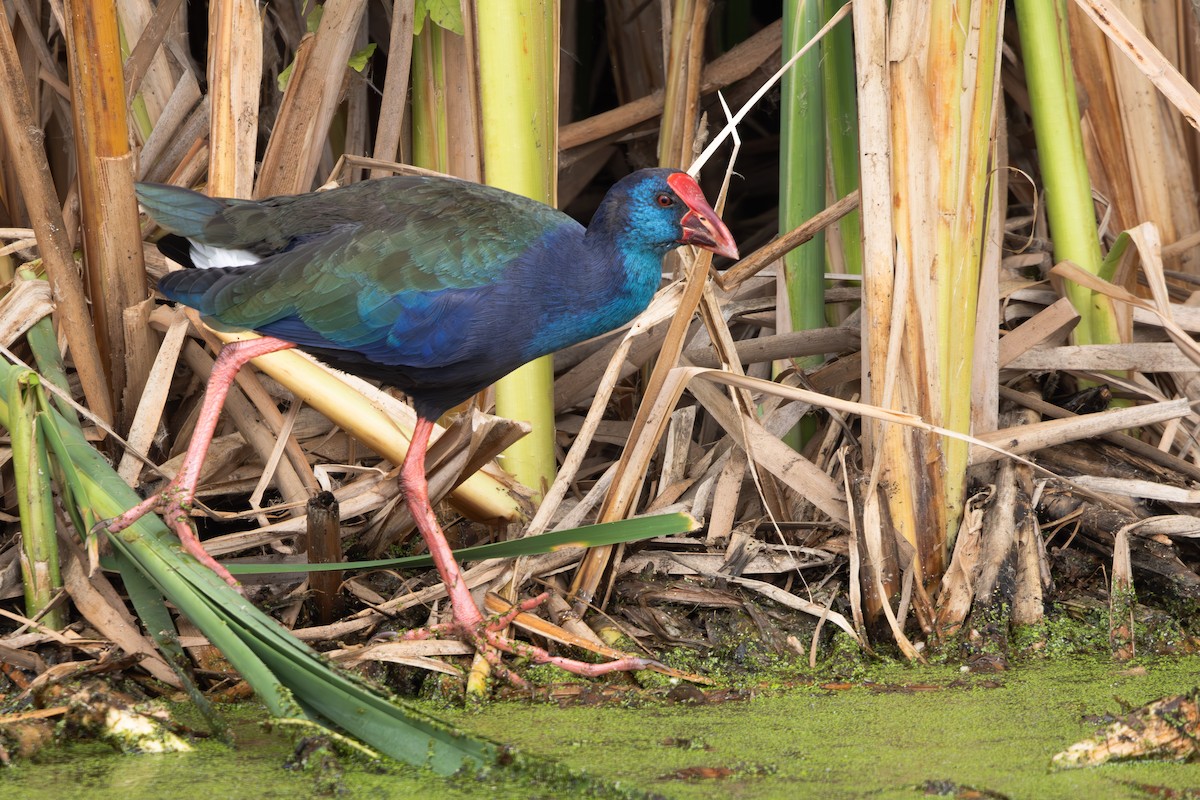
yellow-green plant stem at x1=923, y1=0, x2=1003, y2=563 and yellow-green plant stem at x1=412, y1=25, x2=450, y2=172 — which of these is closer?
yellow-green plant stem at x1=923, y1=0, x2=1003, y2=563

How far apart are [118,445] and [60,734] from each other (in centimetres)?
84

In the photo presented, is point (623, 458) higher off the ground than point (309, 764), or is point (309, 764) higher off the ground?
point (623, 458)

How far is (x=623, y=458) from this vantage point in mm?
2311

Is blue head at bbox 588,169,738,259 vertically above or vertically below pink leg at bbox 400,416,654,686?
above

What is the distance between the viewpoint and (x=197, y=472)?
7.00ft

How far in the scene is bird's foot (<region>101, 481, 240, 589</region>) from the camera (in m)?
1.94

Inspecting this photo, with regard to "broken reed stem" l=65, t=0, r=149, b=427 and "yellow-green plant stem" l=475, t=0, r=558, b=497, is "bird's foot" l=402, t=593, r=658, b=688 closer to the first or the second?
"yellow-green plant stem" l=475, t=0, r=558, b=497

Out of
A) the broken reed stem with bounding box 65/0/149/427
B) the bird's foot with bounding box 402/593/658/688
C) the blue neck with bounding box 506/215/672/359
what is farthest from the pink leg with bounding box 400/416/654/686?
the broken reed stem with bounding box 65/0/149/427

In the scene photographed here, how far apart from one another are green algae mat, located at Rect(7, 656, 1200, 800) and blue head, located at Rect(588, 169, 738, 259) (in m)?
0.78

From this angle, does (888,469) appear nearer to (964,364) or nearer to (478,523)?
(964,364)

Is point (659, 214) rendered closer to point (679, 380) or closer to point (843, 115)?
point (679, 380)

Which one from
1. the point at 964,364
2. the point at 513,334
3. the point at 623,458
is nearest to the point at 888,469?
the point at 964,364

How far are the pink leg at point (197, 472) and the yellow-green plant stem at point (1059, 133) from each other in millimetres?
1582

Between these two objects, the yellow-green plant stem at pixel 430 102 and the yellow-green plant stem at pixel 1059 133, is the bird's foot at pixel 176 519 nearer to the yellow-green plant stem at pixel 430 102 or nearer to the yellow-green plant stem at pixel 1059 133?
the yellow-green plant stem at pixel 430 102
